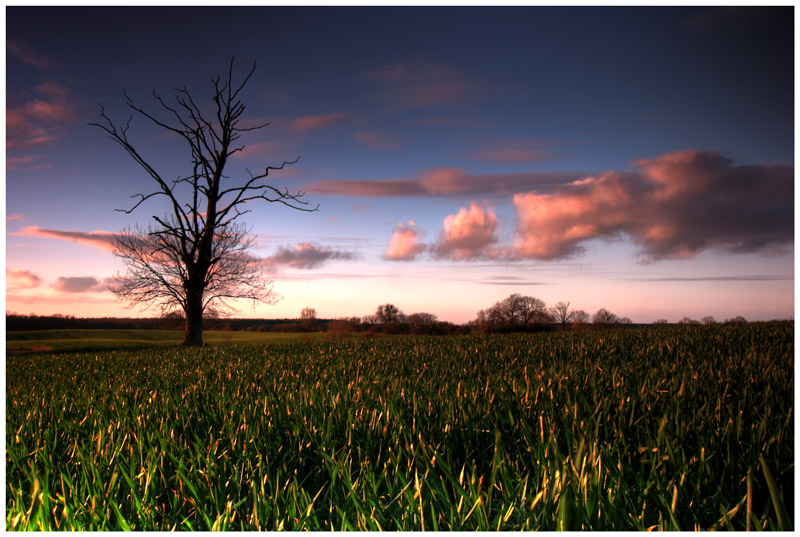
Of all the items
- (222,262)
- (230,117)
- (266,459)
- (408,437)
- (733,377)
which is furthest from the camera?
(222,262)

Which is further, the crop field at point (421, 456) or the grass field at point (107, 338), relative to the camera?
the grass field at point (107, 338)

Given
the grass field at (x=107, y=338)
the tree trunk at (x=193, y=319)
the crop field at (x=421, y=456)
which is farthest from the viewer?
the grass field at (x=107, y=338)

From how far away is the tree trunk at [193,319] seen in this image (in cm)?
1769

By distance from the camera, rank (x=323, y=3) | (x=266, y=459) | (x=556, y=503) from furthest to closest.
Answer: (x=323, y=3) → (x=266, y=459) → (x=556, y=503)

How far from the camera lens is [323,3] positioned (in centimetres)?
343

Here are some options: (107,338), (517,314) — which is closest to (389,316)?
(517,314)

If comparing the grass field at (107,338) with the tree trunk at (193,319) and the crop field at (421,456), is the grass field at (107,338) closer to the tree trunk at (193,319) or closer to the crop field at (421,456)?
the tree trunk at (193,319)

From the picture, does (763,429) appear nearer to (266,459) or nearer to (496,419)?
(496,419)

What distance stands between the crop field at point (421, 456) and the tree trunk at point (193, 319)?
13524 millimetres

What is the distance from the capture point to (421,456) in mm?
2301

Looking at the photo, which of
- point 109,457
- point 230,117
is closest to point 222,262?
point 230,117

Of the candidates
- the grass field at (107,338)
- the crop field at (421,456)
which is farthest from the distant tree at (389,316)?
the crop field at (421,456)

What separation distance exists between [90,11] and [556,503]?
4591 millimetres

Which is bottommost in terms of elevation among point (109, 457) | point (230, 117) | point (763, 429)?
point (109, 457)
